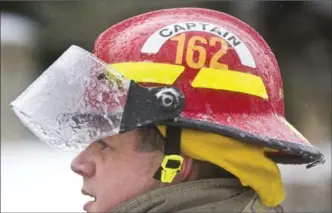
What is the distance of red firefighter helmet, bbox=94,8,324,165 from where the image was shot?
1.82 meters

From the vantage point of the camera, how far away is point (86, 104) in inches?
72.3

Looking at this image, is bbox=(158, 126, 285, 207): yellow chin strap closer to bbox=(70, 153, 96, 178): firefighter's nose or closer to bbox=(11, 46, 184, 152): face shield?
bbox=(11, 46, 184, 152): face shield

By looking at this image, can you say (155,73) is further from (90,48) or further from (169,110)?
(90,48)

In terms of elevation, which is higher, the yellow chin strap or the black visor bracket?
the black visor bracket

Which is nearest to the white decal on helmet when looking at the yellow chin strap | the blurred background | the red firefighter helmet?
the red firefighter helmet

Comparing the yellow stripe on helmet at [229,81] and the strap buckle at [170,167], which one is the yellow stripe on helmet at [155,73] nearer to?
the yellow stripe on helmet at [229,81]

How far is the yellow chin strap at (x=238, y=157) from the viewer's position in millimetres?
1810

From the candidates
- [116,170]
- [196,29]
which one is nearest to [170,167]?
[116,170]

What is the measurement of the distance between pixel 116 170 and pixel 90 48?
5.74m

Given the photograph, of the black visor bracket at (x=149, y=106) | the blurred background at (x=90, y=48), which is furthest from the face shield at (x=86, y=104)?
the blurred background at (x=90, y=48)

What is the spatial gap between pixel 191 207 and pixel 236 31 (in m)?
0.38

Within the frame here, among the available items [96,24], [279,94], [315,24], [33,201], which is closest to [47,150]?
[96,24]

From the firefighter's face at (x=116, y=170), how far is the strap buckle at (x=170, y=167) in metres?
0.03

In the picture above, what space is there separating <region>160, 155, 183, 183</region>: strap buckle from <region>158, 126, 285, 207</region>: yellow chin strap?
25 millimetres
